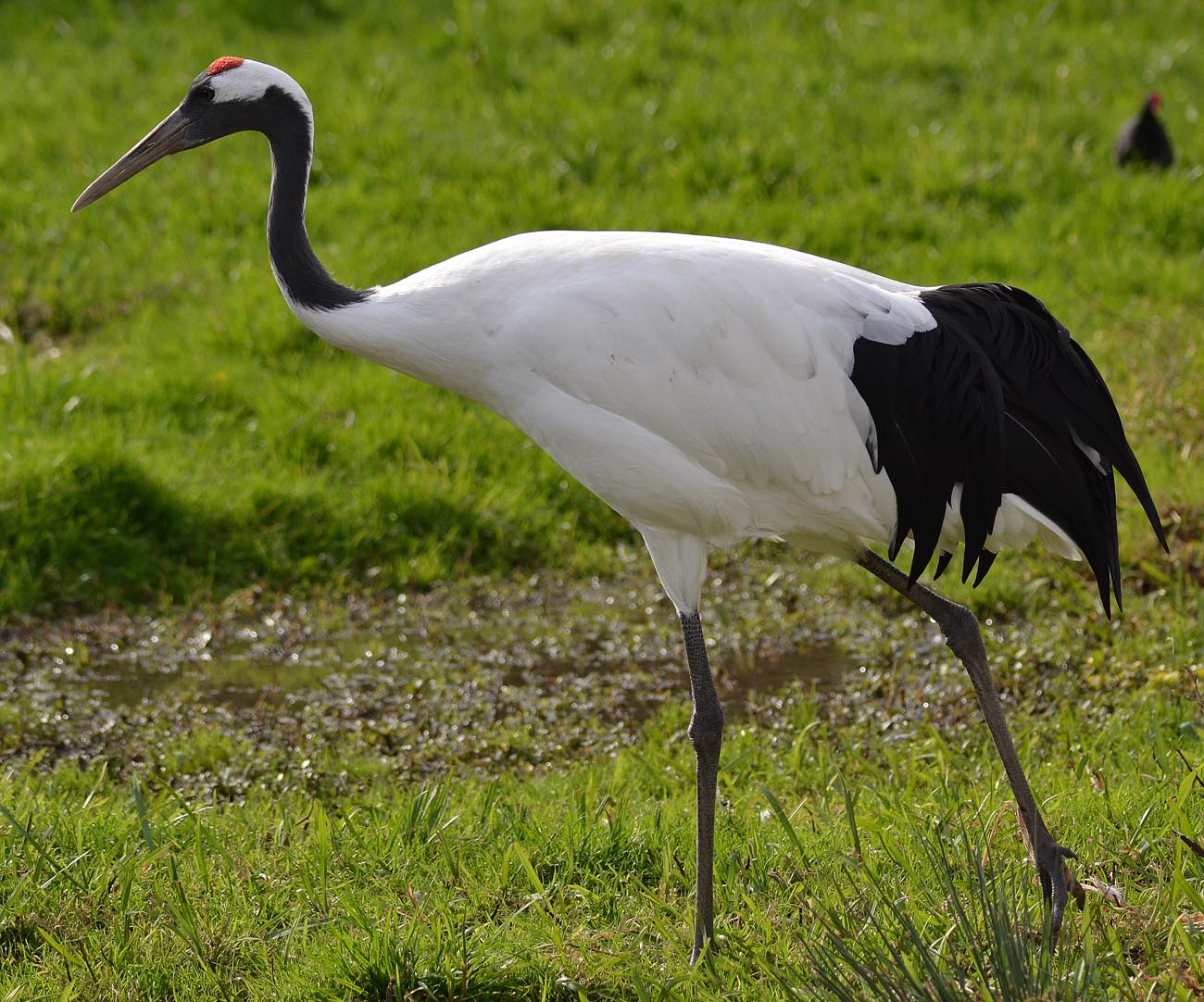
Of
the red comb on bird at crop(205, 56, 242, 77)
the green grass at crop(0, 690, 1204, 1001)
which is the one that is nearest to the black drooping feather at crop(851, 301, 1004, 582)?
the green grass at crop(0, 690, 1204, 1001)

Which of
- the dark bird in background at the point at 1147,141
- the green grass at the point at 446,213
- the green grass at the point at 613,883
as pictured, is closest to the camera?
the green grass at the point at 613,883

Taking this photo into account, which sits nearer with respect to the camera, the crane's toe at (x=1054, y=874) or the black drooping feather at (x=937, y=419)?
the crane's toe at (x=1054, y=874)

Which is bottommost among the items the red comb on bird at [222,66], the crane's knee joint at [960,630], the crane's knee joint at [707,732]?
the crane's knee joint at [707,732]

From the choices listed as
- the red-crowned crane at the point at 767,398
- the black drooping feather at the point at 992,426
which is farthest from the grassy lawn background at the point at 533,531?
the black drooping feather at the point at 992,426

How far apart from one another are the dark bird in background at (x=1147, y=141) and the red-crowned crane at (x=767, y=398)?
459 cm

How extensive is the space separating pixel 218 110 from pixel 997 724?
2476 millimetres

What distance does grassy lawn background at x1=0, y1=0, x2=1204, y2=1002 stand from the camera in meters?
3.36

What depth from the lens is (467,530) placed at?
600cm

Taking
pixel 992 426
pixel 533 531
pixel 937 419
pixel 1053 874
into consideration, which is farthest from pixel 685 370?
pixel 533 531

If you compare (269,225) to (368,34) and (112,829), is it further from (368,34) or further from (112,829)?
(368,34)

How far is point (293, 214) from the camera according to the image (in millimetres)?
3826

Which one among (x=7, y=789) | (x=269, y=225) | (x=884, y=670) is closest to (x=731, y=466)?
(x=269, y=225)

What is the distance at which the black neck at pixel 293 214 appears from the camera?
12.4 ft

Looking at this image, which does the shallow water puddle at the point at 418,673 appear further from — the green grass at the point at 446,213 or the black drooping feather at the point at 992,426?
the black drooping feather at the point at 992,426
